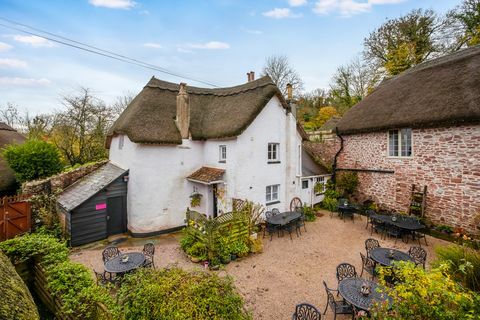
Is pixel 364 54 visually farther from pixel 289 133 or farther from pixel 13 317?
pixel 13 317

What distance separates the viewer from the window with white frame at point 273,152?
12.8 m

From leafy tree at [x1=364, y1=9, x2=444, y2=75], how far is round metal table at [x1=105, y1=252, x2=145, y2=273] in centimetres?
2770

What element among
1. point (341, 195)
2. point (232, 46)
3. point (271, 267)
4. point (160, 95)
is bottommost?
point (271, 267)

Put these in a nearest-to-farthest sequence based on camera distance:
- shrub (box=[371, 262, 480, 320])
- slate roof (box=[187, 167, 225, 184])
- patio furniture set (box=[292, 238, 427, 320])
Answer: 1. shrub (box=[371, 262, 480, 320])
2. patio furniture set (box=[292, 238, 427, 320])
3. slate roof (box=[187, 167, 225, 184])

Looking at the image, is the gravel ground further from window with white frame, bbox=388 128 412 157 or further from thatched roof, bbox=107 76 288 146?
thatched roof, bbox=107 76 288 146

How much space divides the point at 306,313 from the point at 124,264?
5.79 meters

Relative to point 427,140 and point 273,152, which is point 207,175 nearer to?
point 273,152

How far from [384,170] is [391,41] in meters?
17.5

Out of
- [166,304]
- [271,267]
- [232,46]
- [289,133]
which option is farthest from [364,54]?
[166,304]

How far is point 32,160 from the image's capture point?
1212cm

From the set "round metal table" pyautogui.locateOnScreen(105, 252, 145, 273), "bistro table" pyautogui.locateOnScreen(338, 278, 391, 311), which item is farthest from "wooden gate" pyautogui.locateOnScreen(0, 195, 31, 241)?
"bistro table" pyautogui.locateOnScreen(338, 278, 391, 311)

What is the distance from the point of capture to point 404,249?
942cm

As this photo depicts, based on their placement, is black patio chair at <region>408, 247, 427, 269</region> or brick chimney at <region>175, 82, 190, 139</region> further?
brick chimney at <region>175, 82, 190, 139</region>

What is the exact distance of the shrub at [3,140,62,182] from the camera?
39.2 ft
